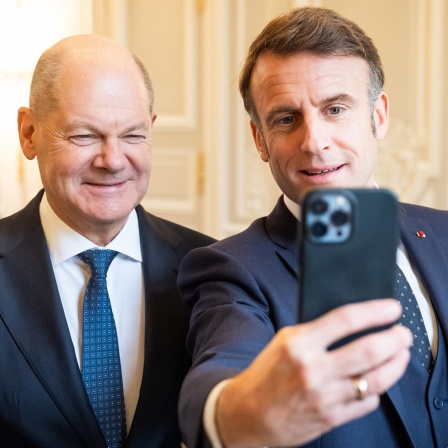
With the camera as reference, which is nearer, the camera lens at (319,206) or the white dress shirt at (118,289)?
the camera lens at (319,206)

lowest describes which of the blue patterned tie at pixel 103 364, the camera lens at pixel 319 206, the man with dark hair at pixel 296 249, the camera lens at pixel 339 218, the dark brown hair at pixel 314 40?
the blue patterned tie at pixel 103 364

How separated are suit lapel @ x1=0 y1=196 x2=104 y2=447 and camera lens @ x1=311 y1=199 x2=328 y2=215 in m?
0.86

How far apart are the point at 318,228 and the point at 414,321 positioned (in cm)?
67

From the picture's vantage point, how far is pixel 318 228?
77 centimetres

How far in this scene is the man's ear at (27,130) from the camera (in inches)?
68.1

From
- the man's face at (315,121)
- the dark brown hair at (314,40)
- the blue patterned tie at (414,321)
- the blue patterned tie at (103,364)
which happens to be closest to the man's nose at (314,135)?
the man's face at (315,121)

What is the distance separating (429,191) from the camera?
10.9ft

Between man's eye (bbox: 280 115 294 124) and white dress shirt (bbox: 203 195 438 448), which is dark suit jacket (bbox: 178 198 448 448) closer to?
white dress shirt (bbox: 203 195 438 448)

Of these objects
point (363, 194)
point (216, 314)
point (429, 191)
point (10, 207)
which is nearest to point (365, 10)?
point (429, 191)

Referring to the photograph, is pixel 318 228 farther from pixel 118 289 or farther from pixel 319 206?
pixel 118 289

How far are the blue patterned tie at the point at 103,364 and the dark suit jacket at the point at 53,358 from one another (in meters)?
0.03

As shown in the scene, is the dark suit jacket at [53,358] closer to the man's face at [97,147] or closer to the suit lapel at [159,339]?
the suit lapel at [159,339]

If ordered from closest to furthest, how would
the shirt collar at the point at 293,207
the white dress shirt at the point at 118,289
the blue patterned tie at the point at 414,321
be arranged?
the blue patterned tie at the point at 414,321 < the shirt collar at the point at 293,207 < the white dress shirt at the point at 118,289

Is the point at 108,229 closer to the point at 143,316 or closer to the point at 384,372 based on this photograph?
the point at 143,316
